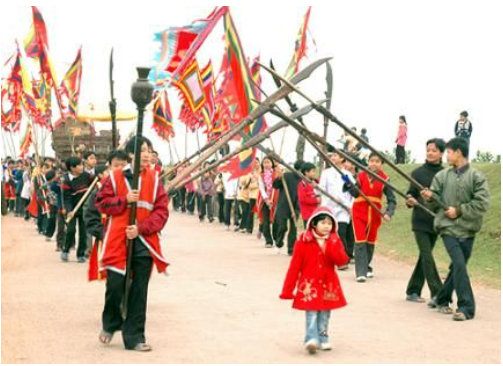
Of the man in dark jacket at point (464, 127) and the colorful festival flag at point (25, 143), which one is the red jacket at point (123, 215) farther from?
the colorful festival flag at point (25, 143)

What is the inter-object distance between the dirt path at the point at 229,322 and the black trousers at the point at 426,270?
260 millimetres

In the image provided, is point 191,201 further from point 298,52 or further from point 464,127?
point 298,52

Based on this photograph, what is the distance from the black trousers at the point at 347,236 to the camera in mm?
15602

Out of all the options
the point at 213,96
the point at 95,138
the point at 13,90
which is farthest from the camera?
the point at 95,138

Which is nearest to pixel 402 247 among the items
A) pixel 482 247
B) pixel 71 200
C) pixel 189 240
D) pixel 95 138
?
pixel 482 247

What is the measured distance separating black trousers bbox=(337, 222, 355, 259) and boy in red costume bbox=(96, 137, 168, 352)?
721cm

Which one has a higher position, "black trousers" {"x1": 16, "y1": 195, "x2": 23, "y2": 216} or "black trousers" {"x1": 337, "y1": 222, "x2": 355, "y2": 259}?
"black trousers" {"x1": 337, "y1": 222, "x2": 355, "y2": 259}

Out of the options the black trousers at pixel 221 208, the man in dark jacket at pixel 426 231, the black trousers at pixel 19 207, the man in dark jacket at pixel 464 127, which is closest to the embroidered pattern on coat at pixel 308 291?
the man in dark jacket at pixel 426 231

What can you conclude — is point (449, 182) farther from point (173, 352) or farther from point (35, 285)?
point (35, 285)

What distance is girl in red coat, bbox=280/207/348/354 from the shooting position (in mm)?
8547

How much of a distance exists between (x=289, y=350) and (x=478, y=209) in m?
3.06

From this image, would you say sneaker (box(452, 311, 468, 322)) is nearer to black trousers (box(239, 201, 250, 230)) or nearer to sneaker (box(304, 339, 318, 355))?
sneaker (box(304, 339, 318, 355))

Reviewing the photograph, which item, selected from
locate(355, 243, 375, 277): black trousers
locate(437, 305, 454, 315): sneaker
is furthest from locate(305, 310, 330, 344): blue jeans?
locate(355, 243, 375, 277): black trousers

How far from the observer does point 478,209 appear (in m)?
10.5
